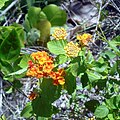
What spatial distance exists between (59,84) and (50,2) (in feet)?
4.38

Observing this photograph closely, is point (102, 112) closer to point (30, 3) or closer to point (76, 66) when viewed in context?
point (76, 66)

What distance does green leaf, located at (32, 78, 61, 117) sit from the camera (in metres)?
1.33

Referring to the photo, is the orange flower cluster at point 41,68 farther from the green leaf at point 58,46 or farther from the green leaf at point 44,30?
the green leaf at point 44,30

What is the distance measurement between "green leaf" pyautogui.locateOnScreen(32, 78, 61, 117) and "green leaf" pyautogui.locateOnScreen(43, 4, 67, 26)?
41.5 inches

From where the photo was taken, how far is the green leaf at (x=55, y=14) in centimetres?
240

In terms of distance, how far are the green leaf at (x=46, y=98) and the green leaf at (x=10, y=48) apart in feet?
1.22

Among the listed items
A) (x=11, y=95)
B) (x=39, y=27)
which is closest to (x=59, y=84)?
(x=11, y=95)

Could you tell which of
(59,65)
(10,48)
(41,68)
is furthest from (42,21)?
(41,68)

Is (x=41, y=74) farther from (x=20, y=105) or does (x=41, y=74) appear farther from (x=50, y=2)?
(x=50, y=2)

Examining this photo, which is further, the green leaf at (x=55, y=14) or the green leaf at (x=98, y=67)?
the green leaf at (x=55, y=14)

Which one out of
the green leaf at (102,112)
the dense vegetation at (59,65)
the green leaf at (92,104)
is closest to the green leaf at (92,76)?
the dense vegetation at (59,65)

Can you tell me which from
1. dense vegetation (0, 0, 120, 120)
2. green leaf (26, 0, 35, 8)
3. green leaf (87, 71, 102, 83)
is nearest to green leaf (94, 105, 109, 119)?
dense vegetation (0, 0, 120, 120)

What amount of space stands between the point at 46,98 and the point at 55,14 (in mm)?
1114

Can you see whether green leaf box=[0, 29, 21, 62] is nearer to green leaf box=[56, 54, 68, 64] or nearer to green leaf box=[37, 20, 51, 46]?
green leaf box=[56, 54, 68, 64]
